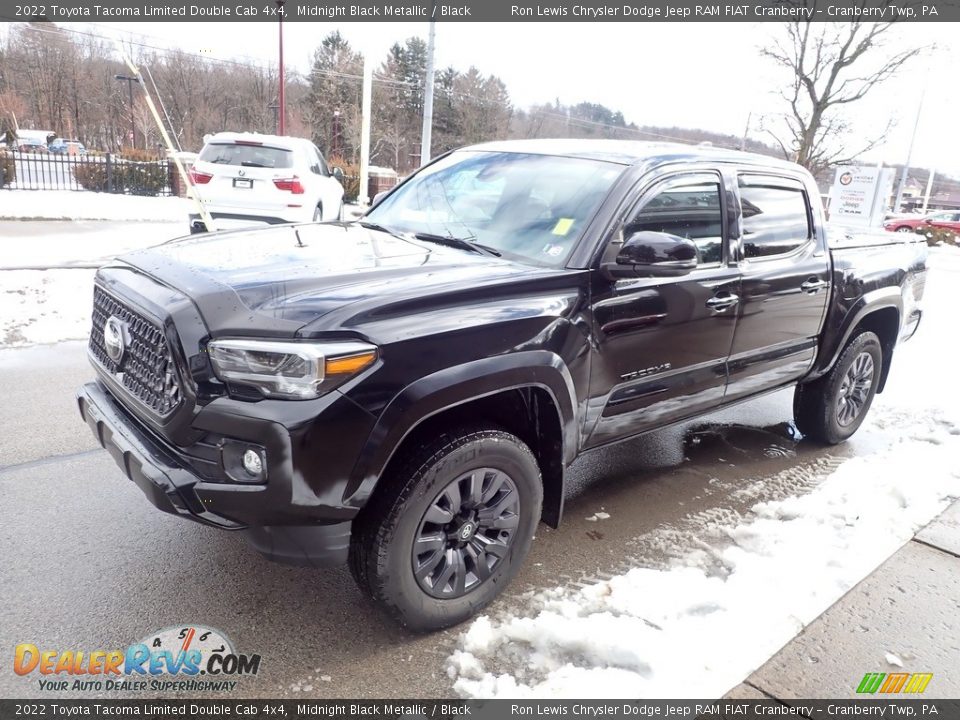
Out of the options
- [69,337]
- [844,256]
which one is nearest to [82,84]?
[69,337]

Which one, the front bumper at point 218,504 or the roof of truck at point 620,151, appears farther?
the roof of truck at point 620,151

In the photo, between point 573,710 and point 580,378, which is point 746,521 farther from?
point 573,710

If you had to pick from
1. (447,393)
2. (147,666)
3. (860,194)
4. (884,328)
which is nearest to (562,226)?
(447,393)

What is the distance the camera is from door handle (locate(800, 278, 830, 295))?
4.26m

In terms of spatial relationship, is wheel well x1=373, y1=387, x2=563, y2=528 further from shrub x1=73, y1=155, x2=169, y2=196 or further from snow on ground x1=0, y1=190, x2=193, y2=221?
shrub x1=73, y1=155, x2=169, y2=196

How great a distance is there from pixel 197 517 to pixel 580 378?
1.57 meters

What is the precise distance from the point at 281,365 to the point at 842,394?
4160 millimetres

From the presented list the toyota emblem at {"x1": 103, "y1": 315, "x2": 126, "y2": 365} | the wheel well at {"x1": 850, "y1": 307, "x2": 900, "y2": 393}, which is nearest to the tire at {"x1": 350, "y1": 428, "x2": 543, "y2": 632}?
the toyota emblem at {"x1": 103, "y1": 315, "x2": 126, "y2": 365}

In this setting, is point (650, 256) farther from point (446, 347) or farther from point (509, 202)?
point (446, 347)

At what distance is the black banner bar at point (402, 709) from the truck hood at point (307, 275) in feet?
4.18

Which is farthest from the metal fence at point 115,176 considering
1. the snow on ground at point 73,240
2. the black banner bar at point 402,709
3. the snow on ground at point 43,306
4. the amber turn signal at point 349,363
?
the amber turn signal at point 349,363

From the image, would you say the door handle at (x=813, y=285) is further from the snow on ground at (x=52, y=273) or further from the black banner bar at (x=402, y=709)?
the snow on ground at (x=52, y=273)

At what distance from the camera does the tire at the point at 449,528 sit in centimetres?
255

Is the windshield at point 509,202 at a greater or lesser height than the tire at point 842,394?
greater
